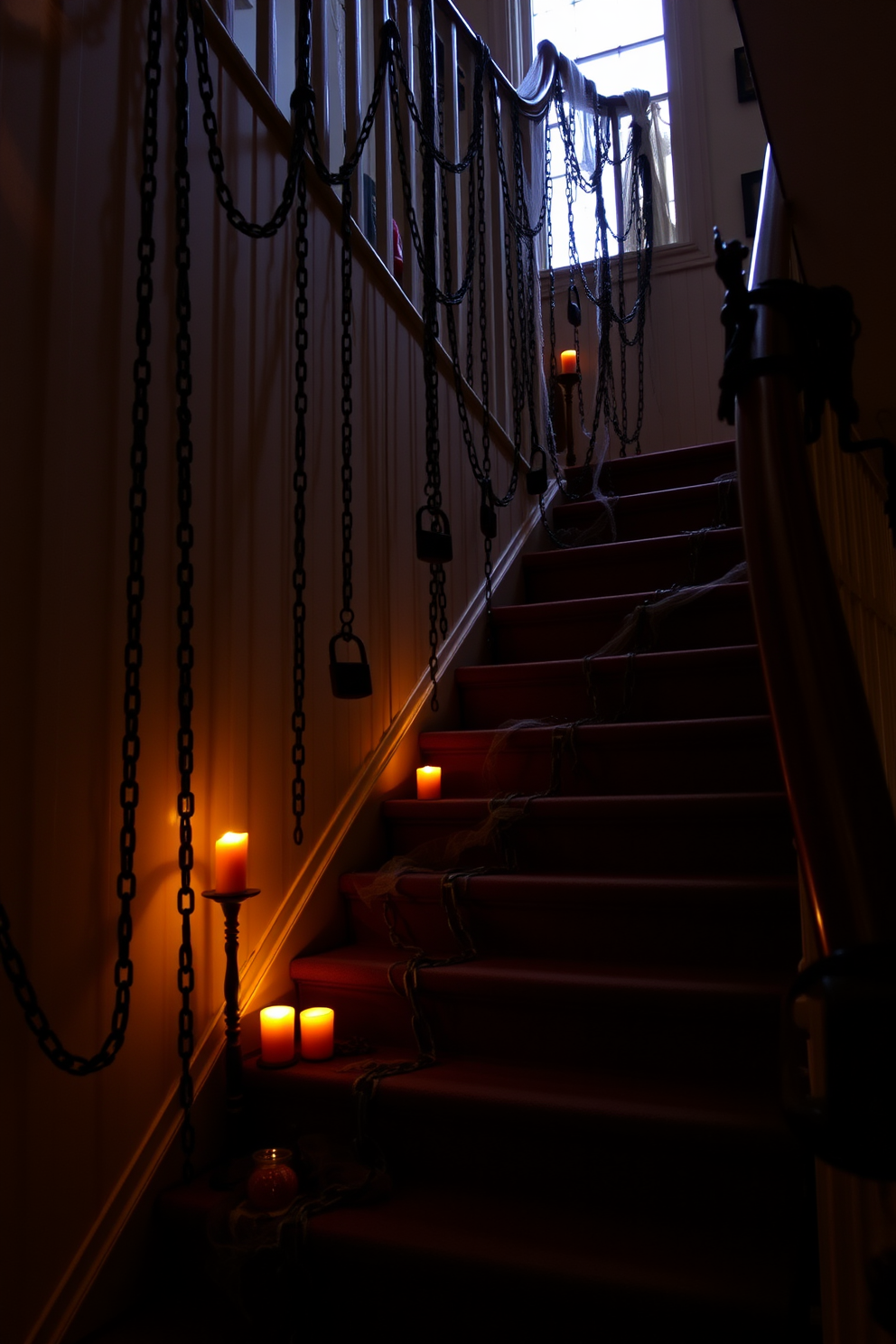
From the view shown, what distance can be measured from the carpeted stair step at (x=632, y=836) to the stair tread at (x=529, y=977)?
0.88ft

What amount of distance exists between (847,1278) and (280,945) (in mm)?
1455

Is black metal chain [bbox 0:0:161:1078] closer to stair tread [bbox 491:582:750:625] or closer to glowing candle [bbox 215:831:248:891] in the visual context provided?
glowing candle [bbox 215:831:248:891]

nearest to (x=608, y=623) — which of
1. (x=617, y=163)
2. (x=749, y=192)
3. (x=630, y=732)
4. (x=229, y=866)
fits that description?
(x=630, y=732)

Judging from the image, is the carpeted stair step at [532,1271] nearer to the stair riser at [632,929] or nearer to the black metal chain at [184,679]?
the black metal chain at [184,679]

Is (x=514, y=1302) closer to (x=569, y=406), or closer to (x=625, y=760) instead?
(x=625, y=760)

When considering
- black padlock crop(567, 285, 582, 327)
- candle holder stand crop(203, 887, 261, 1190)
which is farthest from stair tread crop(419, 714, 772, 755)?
black padlock crop(567, 285, 582, 327)

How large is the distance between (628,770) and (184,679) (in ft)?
3.78

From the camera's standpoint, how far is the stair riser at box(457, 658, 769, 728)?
241cm

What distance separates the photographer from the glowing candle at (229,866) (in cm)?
175

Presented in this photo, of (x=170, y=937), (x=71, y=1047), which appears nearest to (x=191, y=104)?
(x=170, y=937)

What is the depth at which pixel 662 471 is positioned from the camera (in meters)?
3.75

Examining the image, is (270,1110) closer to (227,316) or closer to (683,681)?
(683,681)

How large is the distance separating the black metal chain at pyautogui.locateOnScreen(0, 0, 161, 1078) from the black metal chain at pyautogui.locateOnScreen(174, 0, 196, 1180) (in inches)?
2.4

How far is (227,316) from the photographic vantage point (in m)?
2.01
